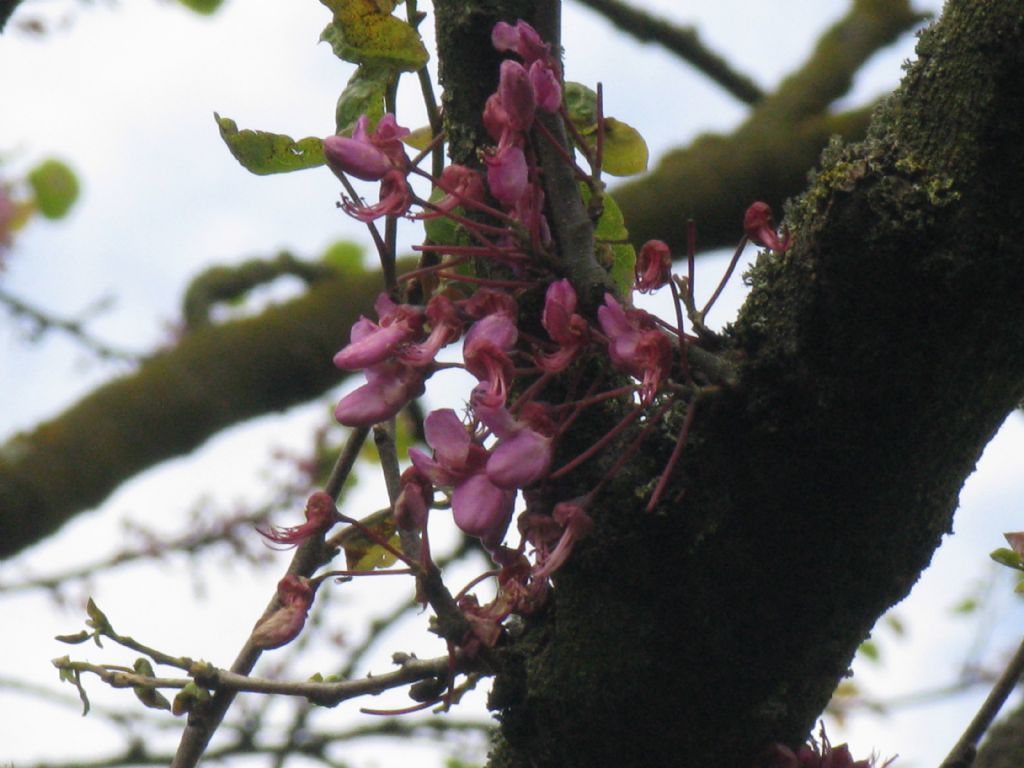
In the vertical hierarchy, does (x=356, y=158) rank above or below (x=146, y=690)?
above

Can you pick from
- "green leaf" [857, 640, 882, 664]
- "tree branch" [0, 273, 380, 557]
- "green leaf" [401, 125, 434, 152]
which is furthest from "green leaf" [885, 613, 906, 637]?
"green leaf" [401, 125, 434, 152]

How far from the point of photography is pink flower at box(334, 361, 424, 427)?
918 millimetres

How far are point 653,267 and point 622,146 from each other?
230mm

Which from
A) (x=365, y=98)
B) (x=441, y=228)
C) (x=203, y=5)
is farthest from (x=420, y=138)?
(x=203, y=5)

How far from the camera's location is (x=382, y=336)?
0.92 m

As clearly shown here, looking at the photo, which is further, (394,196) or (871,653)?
(871,653)

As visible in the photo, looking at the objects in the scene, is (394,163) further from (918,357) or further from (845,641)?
(845,641)

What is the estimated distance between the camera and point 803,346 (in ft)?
3.01

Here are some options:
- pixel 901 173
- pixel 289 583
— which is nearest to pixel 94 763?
pixel 289 583

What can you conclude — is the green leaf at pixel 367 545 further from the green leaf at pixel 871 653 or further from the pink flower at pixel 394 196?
the green leaf at pixel 871 653

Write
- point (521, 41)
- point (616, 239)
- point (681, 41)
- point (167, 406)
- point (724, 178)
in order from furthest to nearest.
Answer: point (681, 41) → point (724, 178) → point (167, 406) → point (616, 239) → point (521, 41)

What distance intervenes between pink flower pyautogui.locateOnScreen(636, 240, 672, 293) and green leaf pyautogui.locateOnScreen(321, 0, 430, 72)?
0.99 feet

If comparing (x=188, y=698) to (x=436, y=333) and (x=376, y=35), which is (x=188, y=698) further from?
(x=376, y=35)

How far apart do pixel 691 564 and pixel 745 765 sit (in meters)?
0.20
